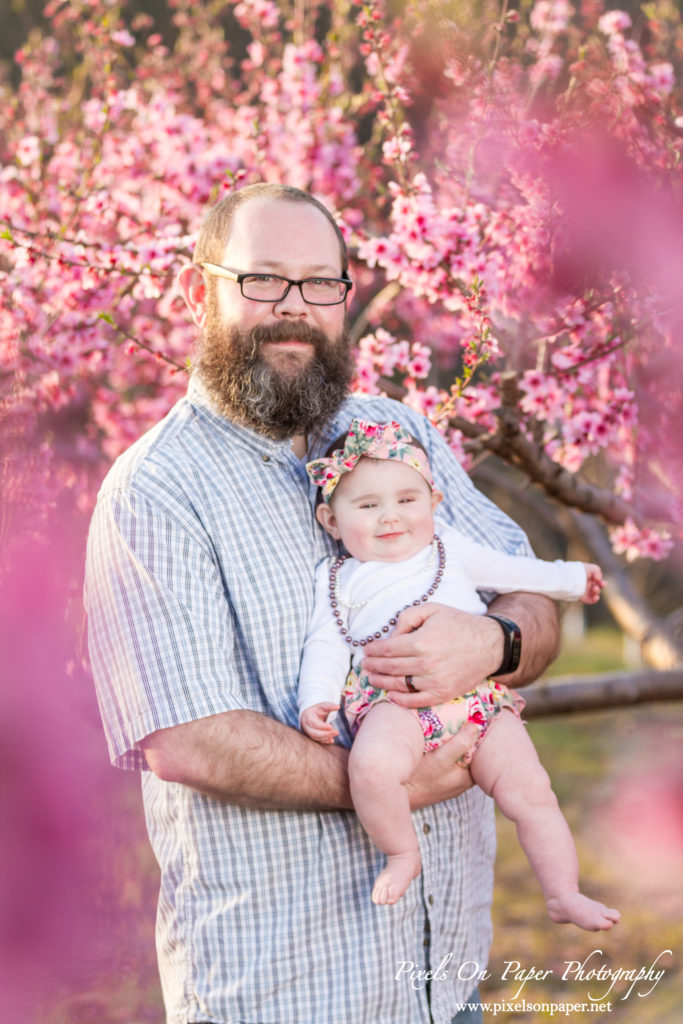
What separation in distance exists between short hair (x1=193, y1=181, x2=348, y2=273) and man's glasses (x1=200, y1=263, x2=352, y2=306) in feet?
0.22

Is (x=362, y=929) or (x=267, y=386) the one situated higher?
(x=267, y=386)

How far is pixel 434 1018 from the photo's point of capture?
186 centimetres

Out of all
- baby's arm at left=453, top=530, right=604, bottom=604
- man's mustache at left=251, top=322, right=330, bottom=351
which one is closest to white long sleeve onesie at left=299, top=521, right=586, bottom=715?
baby's arm at left=453, top=530, right=604, bottom=604

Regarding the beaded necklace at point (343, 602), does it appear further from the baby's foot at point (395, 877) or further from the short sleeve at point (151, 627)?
the baby's foot at point (395, 877)

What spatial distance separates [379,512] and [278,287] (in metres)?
0.51

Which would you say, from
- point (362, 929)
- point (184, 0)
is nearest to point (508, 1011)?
point (362, 929)

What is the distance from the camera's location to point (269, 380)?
203 cm

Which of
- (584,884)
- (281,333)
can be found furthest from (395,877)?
(584,884)

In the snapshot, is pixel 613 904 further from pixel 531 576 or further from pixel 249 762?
pixel 249 762

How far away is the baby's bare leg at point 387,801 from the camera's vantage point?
5.68 ft

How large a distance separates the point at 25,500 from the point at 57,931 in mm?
806

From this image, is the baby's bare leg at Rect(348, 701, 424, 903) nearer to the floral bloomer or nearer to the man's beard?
the floral bloomer

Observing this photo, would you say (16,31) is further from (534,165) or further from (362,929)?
(362,929)

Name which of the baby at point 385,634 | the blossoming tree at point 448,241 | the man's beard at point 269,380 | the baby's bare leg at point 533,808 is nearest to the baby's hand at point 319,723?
the baby at point 385,634
